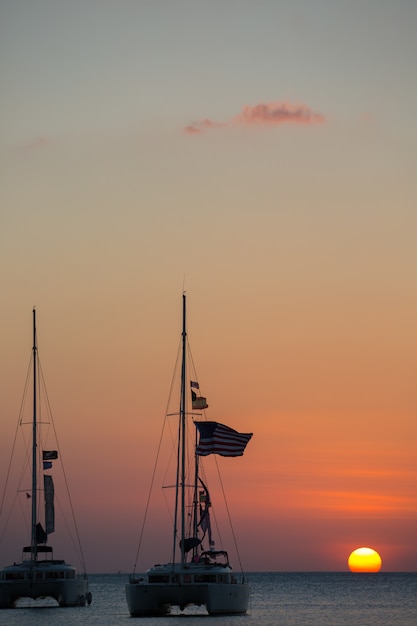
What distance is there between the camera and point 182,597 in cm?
8894

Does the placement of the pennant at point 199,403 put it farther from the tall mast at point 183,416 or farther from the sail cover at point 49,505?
the sail cover at point 49,505

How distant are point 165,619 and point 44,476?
1963 cm

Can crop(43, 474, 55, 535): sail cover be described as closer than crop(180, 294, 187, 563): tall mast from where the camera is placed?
No

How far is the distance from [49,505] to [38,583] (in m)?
8.42

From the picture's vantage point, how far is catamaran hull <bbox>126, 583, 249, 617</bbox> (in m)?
89.1

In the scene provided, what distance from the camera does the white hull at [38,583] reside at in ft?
333

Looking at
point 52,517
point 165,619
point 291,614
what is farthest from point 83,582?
point 291,614

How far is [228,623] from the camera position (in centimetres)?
9381

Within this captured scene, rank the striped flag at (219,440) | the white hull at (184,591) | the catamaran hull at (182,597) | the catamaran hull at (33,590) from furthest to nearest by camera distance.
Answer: the catamaran hull at (33,590) → the striped flag at (219,440) → the white hull at (184,591) → the catamaran hull at (182,597)

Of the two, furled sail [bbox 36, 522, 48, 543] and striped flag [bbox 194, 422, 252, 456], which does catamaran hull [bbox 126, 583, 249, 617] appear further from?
furled sail [bbox 36, 522, 48, 543]

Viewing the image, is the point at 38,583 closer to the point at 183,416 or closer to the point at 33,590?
the point at 33,590

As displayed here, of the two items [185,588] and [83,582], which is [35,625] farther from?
[185,588]

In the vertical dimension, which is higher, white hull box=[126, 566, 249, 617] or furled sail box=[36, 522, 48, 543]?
furled sail box=[36, 522, 48, 543]

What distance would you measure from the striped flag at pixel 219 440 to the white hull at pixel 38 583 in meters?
20.3
